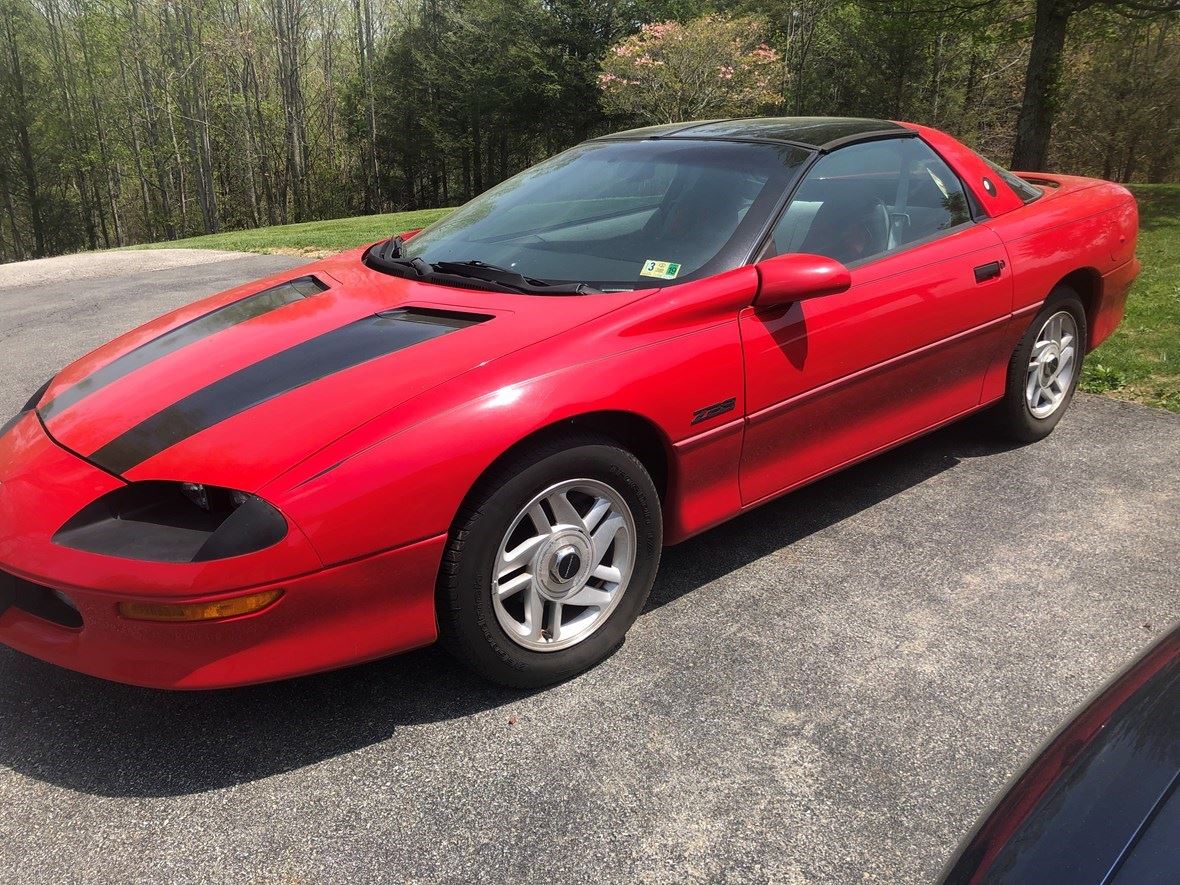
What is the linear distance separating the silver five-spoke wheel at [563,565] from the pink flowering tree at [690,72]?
19227mm

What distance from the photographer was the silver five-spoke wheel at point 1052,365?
3992mm

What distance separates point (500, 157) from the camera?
3828 centimetres

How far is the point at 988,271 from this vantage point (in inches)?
140

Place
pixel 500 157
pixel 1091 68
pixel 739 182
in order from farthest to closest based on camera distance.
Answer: pixel 500 157, pixel 1091 68, pixel 739 182

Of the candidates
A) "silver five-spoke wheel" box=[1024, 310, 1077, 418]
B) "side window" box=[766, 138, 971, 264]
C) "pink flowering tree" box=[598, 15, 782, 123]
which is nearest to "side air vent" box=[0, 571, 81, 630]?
"side window" box=[766, 138, 971, 264]

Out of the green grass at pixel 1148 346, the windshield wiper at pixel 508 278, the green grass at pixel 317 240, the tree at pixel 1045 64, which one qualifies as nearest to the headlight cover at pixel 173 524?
the windshield wiper at pixel 508 278

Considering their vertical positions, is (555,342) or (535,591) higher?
(555,342)

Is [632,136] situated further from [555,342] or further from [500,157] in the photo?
[500,157]

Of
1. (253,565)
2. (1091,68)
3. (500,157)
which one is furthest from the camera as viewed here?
(500,157)

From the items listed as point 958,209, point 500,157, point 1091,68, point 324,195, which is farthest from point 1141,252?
point 324,195

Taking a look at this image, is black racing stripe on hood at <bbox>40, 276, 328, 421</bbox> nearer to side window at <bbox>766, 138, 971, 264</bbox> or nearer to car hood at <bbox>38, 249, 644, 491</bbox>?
car hood at <bbox>38, 249, 644, 491</bbox>

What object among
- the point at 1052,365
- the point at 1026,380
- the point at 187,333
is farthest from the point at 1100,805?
the point at 1052,365

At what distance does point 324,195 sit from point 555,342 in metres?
43.3

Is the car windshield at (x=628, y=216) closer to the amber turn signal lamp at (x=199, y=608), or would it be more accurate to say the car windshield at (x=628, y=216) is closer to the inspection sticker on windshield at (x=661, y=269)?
the inspection sticker on windshield at (x=661, y=269)
